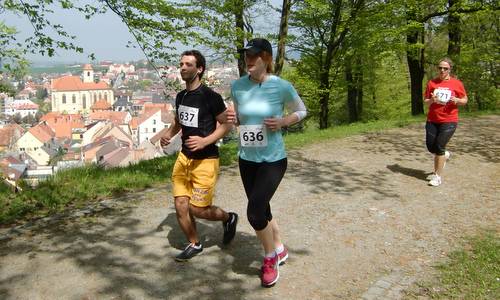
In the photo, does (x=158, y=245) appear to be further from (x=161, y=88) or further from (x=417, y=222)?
(x=161, y=88)

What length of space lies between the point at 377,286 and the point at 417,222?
1.81m

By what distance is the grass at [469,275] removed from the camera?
3545mm

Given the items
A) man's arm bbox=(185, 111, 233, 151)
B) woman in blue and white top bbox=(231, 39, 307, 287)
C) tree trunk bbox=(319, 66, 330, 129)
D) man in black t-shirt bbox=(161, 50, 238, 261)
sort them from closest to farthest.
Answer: woman in blue and white top bbox=(231, 39, 307, 287) → man's arm bbox=(185, 111, 233, 151) → man in black t-shirt bbox=(161, 50, 238, 261) → tree trunk bbox=(319, 66, 330, 129)

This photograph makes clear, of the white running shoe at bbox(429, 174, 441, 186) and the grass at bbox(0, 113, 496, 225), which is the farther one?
the white running shoe at bbox(429, 174, 441, 186)

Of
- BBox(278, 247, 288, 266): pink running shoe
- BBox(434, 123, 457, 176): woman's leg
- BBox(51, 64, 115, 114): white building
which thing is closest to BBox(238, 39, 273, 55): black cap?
BBox(278, 247, 288, 266): pink running shoe

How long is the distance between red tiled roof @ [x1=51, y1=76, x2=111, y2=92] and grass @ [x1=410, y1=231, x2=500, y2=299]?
487 feet

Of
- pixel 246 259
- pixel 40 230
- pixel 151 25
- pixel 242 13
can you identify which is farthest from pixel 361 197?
pixel 242 13

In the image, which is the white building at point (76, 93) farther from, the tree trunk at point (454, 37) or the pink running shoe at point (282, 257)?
the pink running shoe at point (282, 257)

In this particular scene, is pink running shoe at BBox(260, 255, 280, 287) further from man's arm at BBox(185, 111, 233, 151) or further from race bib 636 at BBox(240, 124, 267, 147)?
man's arm at BBox(185, 111, 233, 151)

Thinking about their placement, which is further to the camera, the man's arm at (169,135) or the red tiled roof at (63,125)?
the red tiled roof at (63,125)

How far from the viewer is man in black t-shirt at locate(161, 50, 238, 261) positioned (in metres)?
3.92

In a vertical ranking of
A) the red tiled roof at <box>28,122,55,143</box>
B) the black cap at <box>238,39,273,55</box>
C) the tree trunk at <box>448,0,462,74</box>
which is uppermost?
the tree trunk at <box>448,0,462,74</box>

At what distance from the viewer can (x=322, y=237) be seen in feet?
15.7

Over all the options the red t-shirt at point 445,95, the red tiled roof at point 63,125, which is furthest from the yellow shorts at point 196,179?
the red tiled roof at point 63,125
